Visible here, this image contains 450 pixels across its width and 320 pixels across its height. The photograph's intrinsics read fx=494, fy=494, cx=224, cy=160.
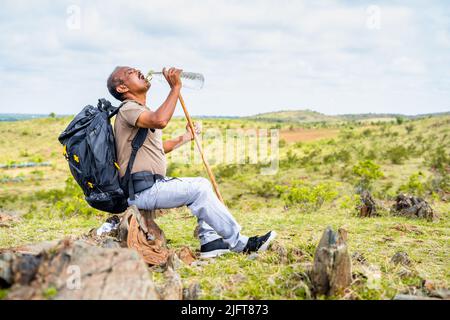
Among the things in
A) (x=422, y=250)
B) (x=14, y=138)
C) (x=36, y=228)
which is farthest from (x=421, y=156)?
(x=14, y=138)

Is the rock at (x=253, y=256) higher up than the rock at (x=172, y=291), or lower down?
lower down

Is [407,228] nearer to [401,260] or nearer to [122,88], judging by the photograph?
[401,260]

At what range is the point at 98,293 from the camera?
273 centimetres

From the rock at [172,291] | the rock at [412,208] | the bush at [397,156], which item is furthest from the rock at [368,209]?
the bush at [397,156]

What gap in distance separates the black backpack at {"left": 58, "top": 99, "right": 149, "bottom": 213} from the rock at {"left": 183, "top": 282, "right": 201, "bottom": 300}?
1410 mm

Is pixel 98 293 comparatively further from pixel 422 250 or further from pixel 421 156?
pixel 421 156

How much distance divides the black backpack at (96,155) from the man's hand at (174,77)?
48 cm

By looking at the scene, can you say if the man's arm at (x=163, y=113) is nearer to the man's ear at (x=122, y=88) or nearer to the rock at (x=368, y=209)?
the man's ear at (x=122, y=88)

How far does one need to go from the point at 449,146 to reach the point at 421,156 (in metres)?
2.89

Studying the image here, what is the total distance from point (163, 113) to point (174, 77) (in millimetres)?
452

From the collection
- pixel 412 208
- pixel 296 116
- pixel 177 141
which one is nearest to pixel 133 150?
pixel 177 141

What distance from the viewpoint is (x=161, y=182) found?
4.57 m

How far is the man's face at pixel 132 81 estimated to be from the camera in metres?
4.61
